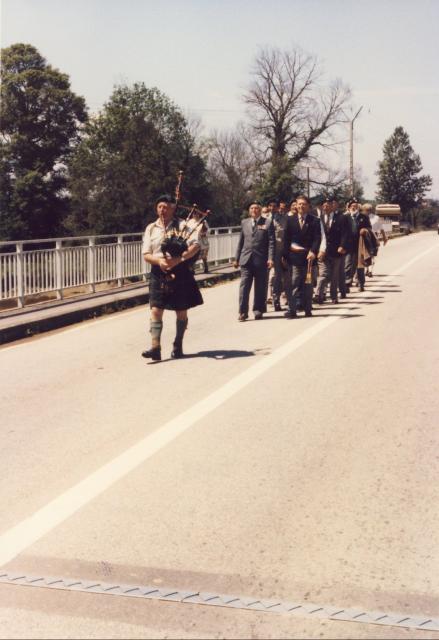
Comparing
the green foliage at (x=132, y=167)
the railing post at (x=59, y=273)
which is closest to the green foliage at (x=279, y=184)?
the green foliage at (x=132, y=167)

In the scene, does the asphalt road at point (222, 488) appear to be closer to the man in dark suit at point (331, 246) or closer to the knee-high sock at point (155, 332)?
the knee-high sock at point (155, 332)

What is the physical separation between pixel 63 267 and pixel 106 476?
12.5 meters

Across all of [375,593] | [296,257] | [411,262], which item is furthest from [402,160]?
[375,593]

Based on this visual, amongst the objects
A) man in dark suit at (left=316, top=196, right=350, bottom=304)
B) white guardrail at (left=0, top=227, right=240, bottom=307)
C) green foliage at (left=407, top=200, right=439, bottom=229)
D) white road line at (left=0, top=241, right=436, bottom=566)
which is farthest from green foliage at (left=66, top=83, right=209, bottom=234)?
green foliage at (left=407, top=200, right=439, bottom=229)

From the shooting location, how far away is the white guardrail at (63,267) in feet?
52.0

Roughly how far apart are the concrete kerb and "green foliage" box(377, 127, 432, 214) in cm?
12572

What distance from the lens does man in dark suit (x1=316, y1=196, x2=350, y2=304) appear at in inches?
702

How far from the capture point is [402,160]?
143875 millimetres

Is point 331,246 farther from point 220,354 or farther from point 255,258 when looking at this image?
point 220,354

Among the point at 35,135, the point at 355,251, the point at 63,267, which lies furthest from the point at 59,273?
the point at 35,135

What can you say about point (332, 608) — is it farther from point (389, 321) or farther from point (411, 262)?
point (411, 262)

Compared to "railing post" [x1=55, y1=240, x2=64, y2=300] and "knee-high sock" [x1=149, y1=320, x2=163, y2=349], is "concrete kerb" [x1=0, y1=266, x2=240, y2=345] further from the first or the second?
"knee-high sock" [x1=149, y1=320, x2=163, y2=349]

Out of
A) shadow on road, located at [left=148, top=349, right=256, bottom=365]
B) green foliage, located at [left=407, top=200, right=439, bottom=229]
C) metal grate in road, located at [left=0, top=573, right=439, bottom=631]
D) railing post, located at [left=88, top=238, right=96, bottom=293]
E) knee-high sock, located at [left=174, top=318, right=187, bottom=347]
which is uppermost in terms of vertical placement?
green foliage, located at [left=407, top=200, right=439, bottom=229]

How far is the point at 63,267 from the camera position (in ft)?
59.3
